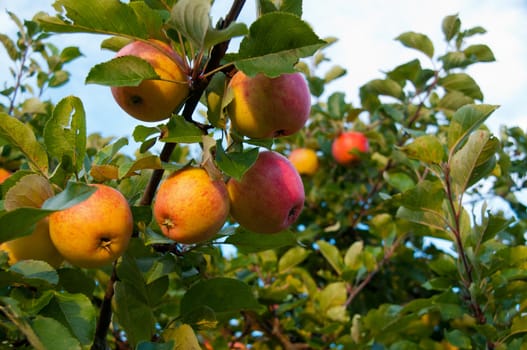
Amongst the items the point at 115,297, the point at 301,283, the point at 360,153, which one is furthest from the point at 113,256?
the point at 360,153

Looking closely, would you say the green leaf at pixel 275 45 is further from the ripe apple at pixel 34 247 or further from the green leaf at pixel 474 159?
the green leaf at pixel 474 159

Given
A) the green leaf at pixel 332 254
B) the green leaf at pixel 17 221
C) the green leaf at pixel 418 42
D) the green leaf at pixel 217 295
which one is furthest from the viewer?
the green leaf at pixel 332 254

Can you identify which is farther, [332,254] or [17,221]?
[332,254]

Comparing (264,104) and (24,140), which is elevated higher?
(264,104)

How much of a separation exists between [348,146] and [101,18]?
2334 millimetres

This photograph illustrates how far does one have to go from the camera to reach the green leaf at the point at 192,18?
97cm

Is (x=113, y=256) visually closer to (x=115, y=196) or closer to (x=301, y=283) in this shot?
(x=115, y=196)

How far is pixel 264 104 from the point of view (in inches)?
42.4

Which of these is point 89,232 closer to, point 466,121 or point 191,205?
point 191,205

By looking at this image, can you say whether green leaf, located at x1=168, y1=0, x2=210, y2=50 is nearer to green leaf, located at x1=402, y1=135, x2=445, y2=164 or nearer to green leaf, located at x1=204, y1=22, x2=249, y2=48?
green leaf, located at x1=204, y1=22, x2=249, y2=48

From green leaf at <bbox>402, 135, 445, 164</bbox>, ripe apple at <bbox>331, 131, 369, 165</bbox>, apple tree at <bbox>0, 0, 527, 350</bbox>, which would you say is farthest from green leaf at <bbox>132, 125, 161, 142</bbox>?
ripe apple at <bbox>331, 131, 369, 165</bbox>

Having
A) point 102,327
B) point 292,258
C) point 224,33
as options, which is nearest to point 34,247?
point 102,327

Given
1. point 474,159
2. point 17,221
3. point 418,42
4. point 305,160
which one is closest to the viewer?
point 17,221

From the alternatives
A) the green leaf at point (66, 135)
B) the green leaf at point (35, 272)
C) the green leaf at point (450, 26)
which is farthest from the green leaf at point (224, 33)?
the green leaf at point (450, 26)
